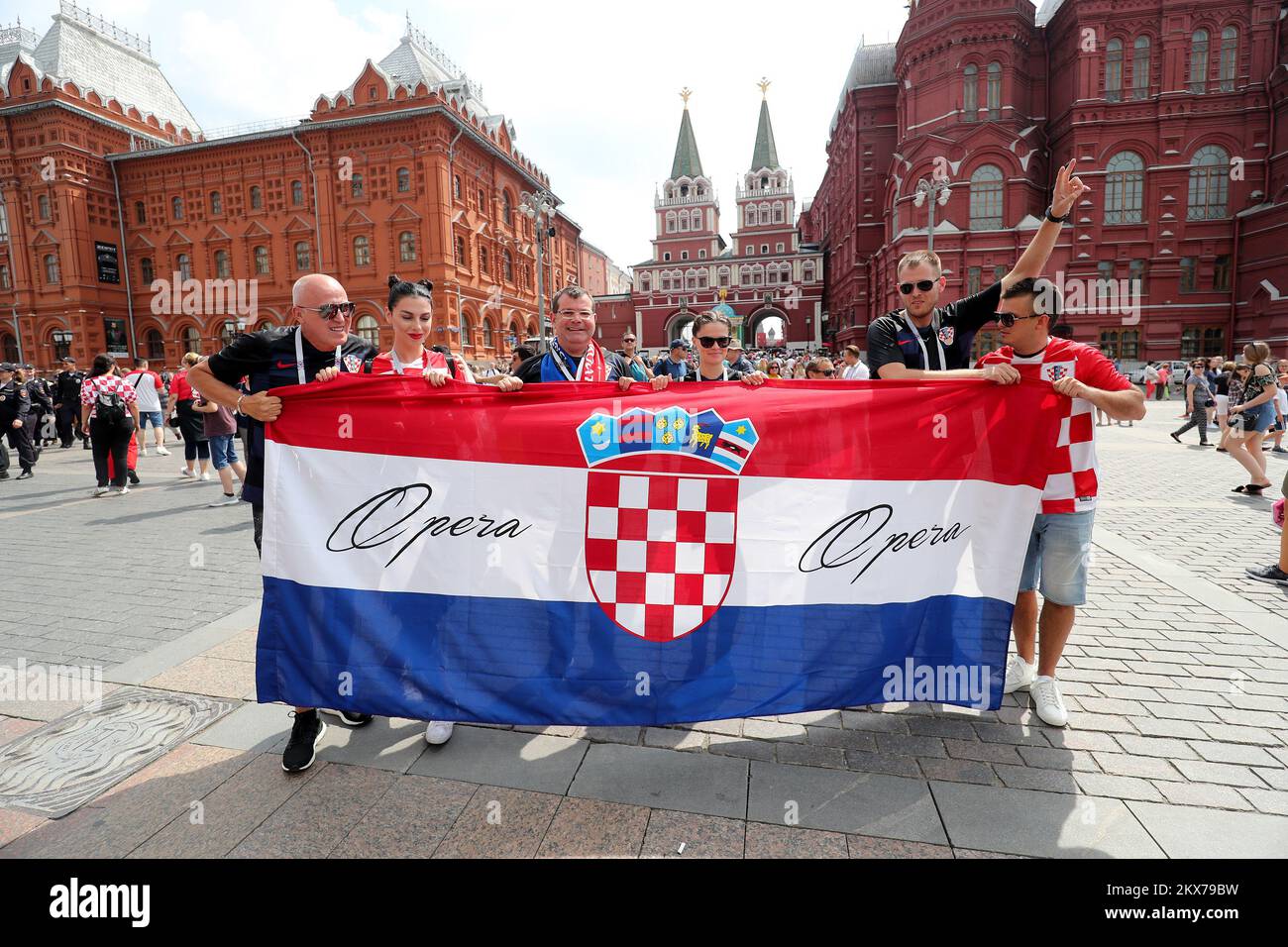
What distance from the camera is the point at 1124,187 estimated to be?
36.3 m

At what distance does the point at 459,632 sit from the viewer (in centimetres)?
295

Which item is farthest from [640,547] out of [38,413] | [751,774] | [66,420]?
[66,420]

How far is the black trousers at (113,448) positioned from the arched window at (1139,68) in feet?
157

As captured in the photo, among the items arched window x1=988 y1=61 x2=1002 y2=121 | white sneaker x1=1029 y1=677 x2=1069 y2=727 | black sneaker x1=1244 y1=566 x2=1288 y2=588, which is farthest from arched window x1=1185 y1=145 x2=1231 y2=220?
white sneaker x1=1029 y1=677 x2=1069 y2=727

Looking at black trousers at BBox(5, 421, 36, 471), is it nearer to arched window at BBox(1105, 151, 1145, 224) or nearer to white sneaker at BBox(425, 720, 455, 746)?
white sneaker at BBox(425, 720, 455, 746)

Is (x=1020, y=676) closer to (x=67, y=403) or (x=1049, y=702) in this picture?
(x=1049, y=702)

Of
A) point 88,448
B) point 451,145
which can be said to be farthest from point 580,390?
point 451,145

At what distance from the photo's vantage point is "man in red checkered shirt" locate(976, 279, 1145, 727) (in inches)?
124

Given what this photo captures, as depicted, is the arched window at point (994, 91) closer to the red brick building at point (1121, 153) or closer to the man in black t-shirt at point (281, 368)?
the red brick building at point (1121, 153)

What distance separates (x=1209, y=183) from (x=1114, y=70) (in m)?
8.13

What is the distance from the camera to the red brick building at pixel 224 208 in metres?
37.5
